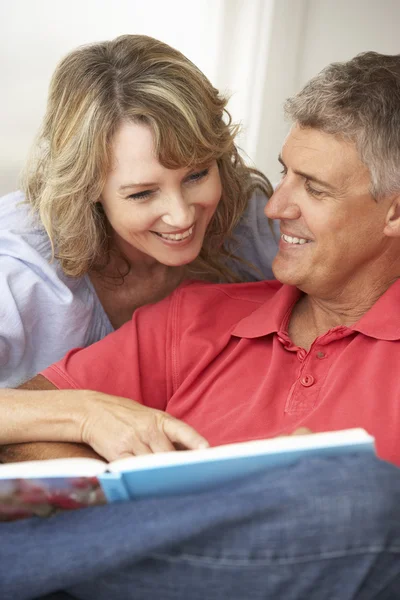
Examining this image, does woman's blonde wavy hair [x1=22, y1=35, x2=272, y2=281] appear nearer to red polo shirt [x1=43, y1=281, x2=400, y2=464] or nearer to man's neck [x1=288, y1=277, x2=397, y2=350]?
red polo shirt [x1=43, y1=281, x2=400, y2=464]

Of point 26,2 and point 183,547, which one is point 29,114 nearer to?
point 26,2

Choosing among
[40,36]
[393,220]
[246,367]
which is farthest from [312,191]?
[40,36]

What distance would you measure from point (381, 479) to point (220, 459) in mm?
226

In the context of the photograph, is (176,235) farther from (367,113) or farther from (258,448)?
(258,448)

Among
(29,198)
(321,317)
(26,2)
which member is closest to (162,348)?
(321,317)

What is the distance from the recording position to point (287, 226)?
1727 mm

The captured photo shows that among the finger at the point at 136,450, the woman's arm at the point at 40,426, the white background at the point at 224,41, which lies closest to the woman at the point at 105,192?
the woman's arm at the point at 40,426

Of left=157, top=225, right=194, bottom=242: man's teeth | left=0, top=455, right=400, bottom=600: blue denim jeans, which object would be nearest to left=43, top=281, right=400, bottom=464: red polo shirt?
left=157, top=225, right=194, bottom=242: man's teeth

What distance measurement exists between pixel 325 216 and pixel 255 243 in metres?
0.55

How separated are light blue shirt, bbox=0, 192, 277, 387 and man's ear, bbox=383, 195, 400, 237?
2.47 feet

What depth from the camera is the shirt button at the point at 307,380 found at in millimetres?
1643

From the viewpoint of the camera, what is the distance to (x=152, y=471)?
1146 mm

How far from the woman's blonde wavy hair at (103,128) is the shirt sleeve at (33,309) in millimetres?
53

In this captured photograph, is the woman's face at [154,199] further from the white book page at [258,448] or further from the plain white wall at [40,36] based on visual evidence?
the white book page at [258,448]
